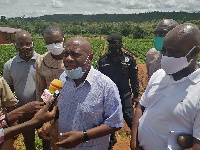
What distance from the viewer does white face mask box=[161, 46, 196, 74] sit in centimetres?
183

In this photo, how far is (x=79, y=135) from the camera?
2064mm

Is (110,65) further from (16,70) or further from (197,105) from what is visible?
(197,105)

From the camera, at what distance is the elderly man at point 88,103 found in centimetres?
Answer: 215

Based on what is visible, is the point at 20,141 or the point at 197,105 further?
the point at 20,141

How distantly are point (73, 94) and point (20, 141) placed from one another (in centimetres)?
338

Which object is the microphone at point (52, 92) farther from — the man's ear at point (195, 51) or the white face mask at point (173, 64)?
the man's ear at point (195, 51)

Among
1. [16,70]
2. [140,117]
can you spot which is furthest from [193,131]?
[16,70]

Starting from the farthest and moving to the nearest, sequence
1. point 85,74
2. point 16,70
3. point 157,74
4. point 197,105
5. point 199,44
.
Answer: point 16,70, point 85,74, point 157,74, point 199,44, point 197,105

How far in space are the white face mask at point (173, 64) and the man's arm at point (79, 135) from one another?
2.94 ft

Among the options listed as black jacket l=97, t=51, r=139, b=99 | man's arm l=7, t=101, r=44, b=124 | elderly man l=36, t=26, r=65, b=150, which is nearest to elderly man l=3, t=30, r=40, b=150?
elderly man l=36, t=26, r=65, b=150

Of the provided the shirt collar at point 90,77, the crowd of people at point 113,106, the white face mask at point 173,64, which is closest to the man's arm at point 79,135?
the crowd of people at point 113,106

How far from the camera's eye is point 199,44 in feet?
5.93

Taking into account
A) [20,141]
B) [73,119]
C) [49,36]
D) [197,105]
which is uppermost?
[49,36]

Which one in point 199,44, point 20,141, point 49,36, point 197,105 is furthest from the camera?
point 20,141
